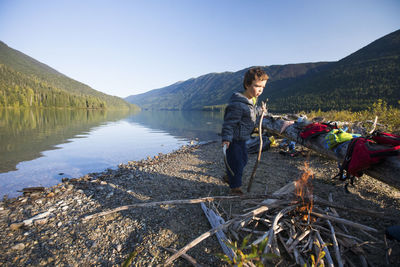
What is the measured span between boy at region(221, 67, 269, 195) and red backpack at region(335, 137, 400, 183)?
6.51 feet

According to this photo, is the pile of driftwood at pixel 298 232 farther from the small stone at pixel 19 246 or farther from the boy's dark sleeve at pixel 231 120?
the small stone at pixel 19 246

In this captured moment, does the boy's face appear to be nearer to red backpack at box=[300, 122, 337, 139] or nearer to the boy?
the boy

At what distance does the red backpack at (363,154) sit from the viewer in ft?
10.1

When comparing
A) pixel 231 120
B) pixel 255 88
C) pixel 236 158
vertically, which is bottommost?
pixel 236 158

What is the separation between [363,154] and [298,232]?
202 centimetres

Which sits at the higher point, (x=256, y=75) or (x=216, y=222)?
(x=256, y=75)

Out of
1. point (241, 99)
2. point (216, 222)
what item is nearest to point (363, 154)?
point (241, 99)

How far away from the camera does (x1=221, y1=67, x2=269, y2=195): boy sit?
12.6ft

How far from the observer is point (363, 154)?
10.9 feet

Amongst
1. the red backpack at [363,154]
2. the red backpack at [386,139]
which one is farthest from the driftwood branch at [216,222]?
the red backpack at [386,139]

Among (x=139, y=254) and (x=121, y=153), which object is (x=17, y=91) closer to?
(x=121, y=153)

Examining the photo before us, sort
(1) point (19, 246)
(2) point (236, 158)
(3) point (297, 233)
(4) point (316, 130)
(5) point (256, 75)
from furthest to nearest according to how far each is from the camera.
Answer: (4) point (316, 130), (2) point (236, 158), (5) point (256, 75), (1) point (19, 246), (3) point (297, 233)

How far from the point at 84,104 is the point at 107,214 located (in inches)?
5045

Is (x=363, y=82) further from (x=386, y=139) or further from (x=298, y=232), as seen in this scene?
(x=298, y=232)
